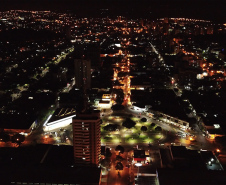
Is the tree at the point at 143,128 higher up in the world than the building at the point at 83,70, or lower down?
lower down

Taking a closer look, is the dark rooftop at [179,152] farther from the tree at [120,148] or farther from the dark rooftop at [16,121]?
the dark rooftop at [16,121]

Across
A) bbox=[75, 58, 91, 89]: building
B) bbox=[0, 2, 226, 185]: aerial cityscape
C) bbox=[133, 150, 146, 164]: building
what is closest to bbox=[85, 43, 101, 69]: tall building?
bbox=[0, 2, 226, 185]: aerial cityscape

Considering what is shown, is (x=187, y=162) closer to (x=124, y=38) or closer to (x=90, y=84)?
(x=90, y=84)

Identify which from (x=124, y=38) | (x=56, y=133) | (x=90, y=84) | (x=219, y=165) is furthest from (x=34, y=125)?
(x=124, y=38)

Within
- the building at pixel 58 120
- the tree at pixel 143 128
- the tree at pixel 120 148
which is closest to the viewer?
the tree at pixel 120 148

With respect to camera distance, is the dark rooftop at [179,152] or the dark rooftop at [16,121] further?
the dark rooftop at [16,121]

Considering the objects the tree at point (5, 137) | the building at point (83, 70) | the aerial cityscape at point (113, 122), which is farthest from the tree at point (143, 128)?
the building at point (83, 70)
